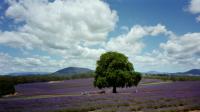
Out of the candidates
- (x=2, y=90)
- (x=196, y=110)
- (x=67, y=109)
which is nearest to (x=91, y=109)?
(x=67, y=109)

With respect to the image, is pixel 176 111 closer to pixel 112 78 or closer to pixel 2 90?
pixel 112 78

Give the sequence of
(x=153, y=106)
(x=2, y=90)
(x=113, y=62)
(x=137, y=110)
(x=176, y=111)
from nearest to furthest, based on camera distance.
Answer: (x=176, y=111) → (x=137, y=110) → (x=153, y=106) → (x=113, y=62) → (x=2, y=90)

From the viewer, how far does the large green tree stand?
155 ft

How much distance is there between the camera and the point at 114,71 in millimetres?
47219

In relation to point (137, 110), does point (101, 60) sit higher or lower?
higher

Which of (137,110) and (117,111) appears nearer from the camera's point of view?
(117,111)

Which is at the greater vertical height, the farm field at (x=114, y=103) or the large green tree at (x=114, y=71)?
the large green tree at (x=114, y=71)

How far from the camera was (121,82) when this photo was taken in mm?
48062

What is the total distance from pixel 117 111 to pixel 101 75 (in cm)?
Answer: 3017

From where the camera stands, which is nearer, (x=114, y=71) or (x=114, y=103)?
(x=114, y=103)

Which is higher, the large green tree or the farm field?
the large green tree

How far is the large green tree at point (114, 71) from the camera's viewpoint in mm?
47219

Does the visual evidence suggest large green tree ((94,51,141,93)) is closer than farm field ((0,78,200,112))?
No

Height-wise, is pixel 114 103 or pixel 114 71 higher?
pixel 114 71
